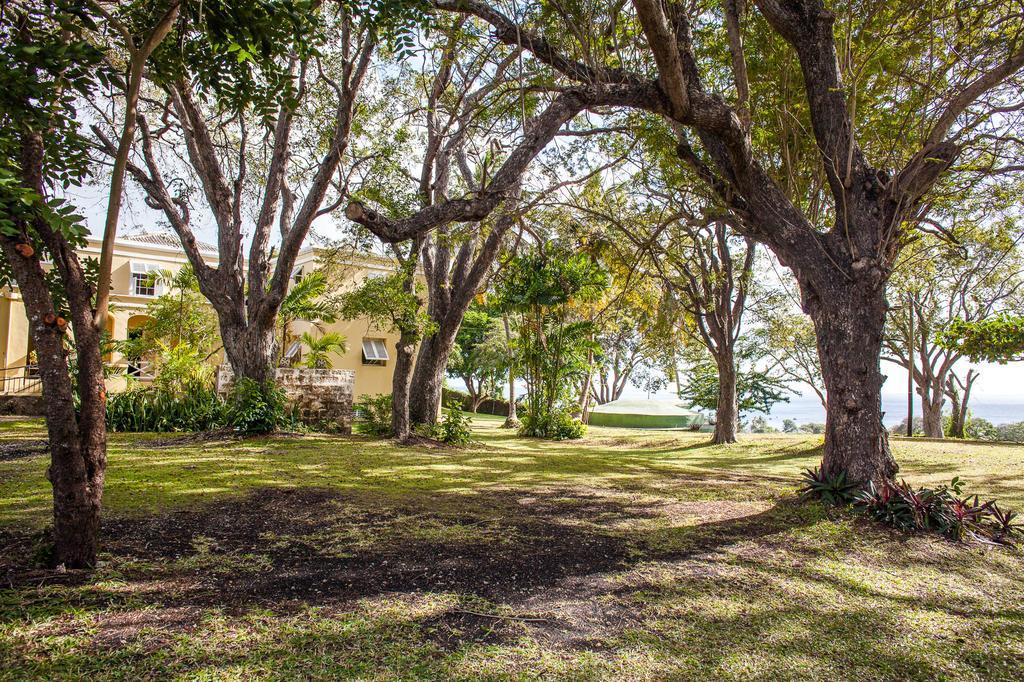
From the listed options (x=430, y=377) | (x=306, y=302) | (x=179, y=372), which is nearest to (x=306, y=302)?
(x=306, y=302)

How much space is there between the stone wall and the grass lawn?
16.8 feet

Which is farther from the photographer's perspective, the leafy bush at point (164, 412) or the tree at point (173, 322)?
the tree at point (173, 322)

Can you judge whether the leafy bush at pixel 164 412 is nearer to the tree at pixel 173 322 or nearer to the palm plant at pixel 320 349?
the tree at pixel 173 322

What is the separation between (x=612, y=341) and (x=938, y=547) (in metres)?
20.1

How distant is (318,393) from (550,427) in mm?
Result: 5684

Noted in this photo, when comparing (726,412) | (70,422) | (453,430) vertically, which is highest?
(70,422)

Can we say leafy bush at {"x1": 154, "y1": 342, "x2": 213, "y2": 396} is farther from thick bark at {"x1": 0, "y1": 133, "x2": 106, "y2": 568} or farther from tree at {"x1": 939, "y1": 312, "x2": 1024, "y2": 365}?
tree at {"x1": 939, "y1": 312, "x2": 1024, "y2": 365}

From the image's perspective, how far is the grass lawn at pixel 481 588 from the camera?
2490mm

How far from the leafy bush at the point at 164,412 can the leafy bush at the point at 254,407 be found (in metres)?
1.00

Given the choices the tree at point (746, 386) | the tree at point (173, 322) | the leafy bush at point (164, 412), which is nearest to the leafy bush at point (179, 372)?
the leafy bush at point (164, 412)

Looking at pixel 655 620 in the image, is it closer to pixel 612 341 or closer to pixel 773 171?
pixel 773 171

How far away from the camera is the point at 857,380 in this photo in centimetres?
579

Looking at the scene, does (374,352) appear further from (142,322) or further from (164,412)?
(164,412)

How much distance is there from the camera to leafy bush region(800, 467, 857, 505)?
18.5 ft
